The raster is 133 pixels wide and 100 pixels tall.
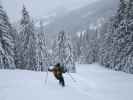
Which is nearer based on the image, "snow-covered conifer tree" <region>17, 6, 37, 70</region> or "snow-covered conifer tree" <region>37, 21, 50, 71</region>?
"snow-covered conifer tree" <region>17, 6, 37, 70</region>

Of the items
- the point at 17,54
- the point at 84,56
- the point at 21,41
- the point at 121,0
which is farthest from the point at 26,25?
the point at 84,56

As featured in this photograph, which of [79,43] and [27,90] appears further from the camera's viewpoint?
[79,43]

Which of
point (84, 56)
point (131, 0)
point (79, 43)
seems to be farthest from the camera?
point (79, 43)

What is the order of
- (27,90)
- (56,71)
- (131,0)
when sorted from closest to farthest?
(27,90)
(56,71)
(131,0)

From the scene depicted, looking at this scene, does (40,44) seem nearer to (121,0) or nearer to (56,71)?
(121,0)

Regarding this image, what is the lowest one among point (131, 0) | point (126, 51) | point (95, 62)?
point (95, 62)

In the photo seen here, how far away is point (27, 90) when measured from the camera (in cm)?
1062

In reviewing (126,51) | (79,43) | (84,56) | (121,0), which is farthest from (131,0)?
(79,43)

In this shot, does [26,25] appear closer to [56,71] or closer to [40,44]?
[40,44]

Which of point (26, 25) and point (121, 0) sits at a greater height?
point (121, 0)

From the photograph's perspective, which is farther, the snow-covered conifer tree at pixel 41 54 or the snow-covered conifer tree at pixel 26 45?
the snow-covered conifer tree at pixel 41 54

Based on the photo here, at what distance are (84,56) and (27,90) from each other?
255 ft

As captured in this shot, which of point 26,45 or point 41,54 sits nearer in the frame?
point 26,45

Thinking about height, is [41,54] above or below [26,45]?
below
